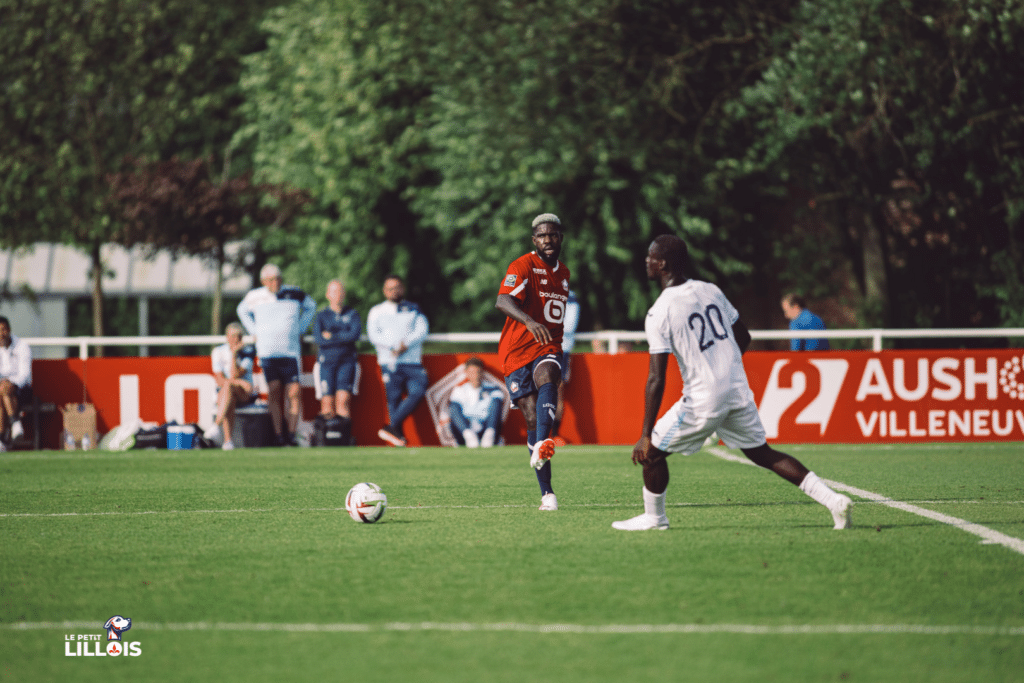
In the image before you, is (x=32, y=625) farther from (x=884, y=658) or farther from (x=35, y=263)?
(x=35, y=263)

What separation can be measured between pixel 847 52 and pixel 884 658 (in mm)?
16999

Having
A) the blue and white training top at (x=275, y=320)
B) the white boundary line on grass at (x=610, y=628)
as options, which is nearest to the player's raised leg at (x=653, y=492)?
the white boundary line on grass at (x=610, y=628)

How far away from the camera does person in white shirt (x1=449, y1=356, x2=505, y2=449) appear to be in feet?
50.4

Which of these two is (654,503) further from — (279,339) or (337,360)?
(279,339)

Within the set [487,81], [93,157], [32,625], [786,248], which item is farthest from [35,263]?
[32,625]

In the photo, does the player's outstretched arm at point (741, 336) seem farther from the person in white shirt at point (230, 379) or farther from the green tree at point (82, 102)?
the green tree at point (82, 102)

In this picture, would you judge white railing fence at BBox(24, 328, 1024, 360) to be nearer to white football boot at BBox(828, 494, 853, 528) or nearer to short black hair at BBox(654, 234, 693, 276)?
white football boot at BBox(828, 494, 853, 528)

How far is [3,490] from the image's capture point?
1036 cm

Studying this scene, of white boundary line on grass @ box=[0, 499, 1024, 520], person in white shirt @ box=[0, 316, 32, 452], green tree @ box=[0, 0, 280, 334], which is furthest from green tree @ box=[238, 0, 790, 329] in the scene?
white boundary line on grass @ box=[0, 499, 1024, 520]

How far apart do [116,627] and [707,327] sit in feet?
11.6

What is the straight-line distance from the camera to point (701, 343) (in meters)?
6.77

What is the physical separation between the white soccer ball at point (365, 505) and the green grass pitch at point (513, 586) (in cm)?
12

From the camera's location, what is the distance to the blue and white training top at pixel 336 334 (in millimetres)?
15383

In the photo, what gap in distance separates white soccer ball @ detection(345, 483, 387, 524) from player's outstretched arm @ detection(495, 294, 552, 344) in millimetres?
1494
